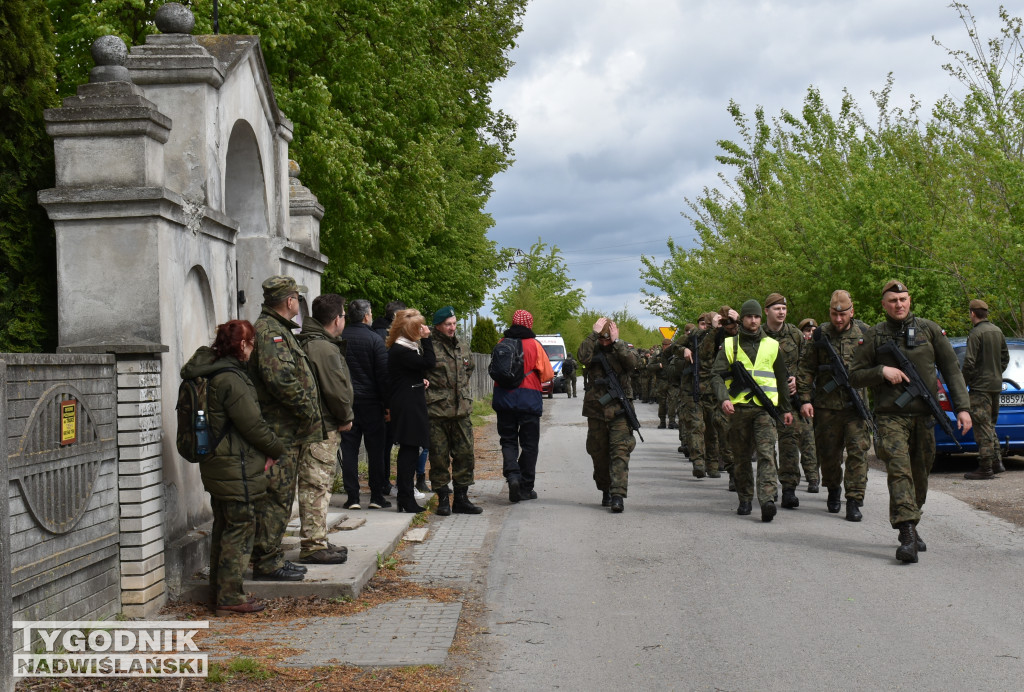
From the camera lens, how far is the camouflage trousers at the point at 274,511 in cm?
676

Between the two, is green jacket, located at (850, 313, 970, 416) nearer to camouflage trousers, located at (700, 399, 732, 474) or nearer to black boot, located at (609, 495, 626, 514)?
black boot, located at (609, 495, 626, 514)

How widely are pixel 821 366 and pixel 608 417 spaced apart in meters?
2.12

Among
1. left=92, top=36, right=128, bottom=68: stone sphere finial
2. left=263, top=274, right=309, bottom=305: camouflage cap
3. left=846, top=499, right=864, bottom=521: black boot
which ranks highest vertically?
left=92, top=36, right=128, bottom=68: stone sphere finial

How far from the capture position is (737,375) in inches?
391

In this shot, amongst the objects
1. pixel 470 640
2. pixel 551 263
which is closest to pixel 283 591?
pixel 470 640

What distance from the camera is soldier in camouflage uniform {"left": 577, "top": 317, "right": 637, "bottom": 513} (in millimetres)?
10461

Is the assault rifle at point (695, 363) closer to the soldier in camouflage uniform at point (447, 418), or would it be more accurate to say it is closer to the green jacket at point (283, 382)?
the soldier in camouflage uniform at point (447, 418)

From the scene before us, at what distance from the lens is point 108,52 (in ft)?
22.6

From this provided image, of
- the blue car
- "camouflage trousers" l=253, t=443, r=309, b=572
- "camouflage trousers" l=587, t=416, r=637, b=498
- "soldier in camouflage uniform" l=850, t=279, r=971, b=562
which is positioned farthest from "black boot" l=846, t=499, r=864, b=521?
"camouflage trousers" l=253, t=443, r=309, b=572

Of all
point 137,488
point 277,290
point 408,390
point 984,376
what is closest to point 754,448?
point 408,390

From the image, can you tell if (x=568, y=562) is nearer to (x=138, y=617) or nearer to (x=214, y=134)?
(x=138, y=617)

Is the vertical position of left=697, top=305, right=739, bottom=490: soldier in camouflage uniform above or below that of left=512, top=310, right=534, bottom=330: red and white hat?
below

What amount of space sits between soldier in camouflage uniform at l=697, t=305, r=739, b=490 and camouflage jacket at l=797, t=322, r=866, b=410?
1231 millimetres

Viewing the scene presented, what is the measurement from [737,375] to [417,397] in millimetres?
3043
